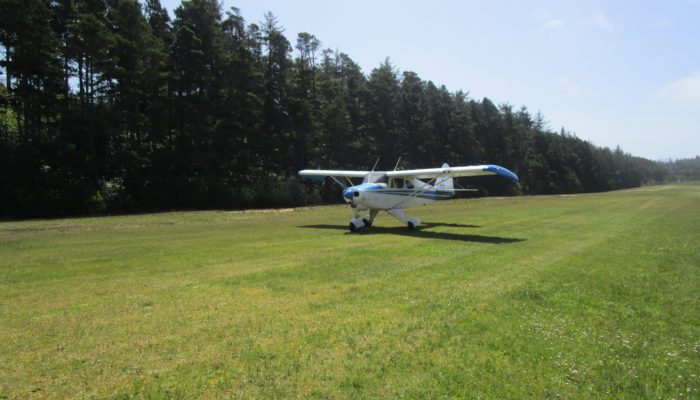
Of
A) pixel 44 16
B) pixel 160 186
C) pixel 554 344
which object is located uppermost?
pixel 44 16

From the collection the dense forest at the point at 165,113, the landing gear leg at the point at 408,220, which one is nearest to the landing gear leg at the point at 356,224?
the landing gear leg at the point at 408,220

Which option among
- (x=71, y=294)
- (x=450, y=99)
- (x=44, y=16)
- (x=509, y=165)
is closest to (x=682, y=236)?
(x=71, y=294)

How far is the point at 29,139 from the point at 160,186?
948cm

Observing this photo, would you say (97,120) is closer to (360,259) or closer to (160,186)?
(160,186)

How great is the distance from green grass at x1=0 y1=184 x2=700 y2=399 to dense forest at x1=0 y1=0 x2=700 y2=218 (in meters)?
21.4

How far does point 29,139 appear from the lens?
3088cm

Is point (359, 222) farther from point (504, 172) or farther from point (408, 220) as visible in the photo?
point (504, 172)

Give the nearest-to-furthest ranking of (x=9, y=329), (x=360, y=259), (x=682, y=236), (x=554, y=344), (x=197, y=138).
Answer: (x=554, y=344) < (x=9, y=329) < (x=360, y=259) < (x=682, y=236) < (x=197, y=138)

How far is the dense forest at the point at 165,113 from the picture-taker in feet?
100

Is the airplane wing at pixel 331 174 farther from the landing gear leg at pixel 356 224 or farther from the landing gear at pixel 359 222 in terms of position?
the landing gear leg at pixel 356 224

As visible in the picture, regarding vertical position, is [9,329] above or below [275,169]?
below

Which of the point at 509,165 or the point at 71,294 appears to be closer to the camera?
the point at 71,294

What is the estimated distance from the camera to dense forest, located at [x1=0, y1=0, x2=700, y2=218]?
3052 centimetres

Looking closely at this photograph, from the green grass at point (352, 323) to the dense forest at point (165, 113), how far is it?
21.4 metres
